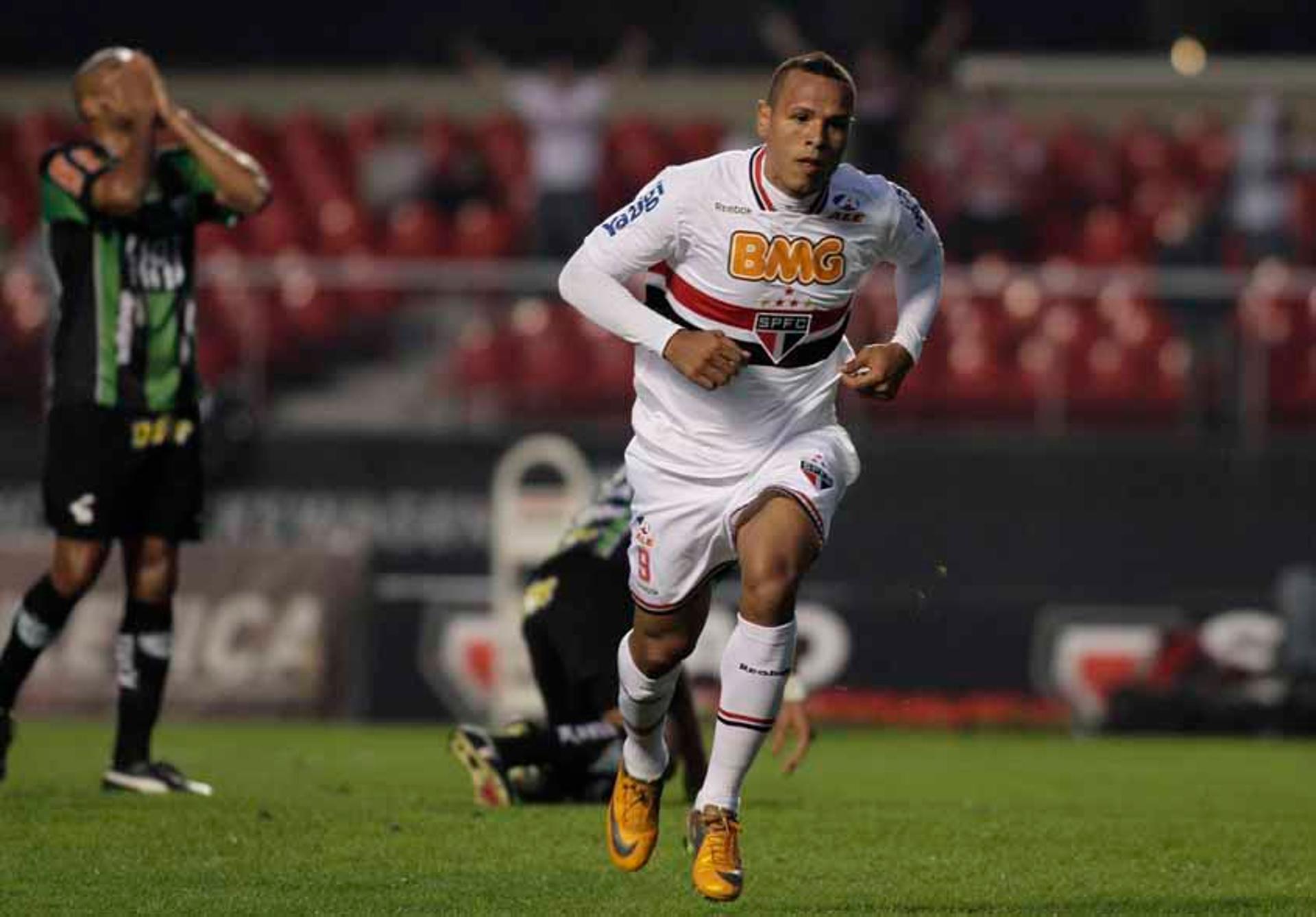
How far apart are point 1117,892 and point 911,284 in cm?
185

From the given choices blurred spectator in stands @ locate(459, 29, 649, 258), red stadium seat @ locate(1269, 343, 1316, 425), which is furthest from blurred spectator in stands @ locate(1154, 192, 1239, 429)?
blurred spectator in stands @ locate(459, 29, 649, 258)

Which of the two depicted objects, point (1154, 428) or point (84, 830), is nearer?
point (84, 830)

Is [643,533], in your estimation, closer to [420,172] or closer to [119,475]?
[119,475]

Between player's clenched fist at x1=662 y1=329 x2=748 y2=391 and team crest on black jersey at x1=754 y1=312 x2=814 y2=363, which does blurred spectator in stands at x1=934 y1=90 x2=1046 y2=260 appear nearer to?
team crest on black jersey at x1=754 y1=312 x2=814 y2=363

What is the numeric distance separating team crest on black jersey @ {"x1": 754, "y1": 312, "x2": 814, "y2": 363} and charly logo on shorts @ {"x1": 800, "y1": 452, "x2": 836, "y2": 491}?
0.32m

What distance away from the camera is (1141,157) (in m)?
22.7

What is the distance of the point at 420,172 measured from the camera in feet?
75.6

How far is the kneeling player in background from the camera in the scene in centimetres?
947

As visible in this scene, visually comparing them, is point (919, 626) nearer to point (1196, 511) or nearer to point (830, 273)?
point (1196, 511)

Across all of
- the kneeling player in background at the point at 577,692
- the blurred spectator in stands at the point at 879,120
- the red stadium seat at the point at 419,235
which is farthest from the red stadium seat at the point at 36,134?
the kneeling player in background at the point at 577,692

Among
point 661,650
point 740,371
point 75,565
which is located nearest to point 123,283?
point 75,565

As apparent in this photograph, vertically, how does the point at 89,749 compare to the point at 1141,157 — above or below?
below

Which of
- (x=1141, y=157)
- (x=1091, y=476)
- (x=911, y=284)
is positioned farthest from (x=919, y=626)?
(x=911, y=284)

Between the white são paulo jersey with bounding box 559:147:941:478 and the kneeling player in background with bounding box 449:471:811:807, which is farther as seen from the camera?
the kneeling player in background with bounding box 449:471:811:807
